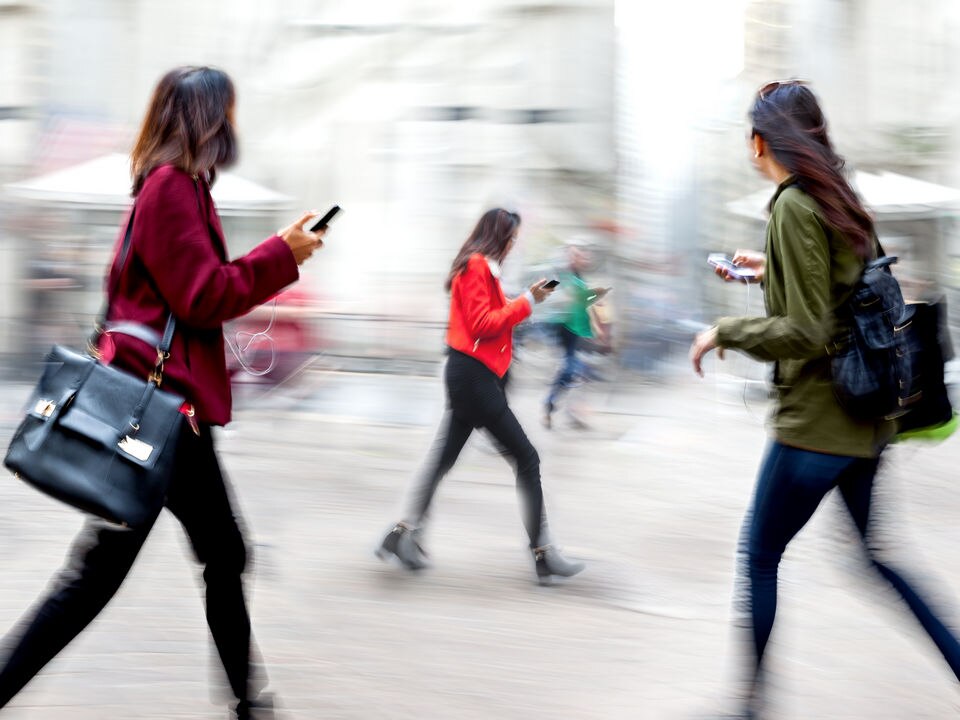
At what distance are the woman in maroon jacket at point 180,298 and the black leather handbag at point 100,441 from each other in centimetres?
10

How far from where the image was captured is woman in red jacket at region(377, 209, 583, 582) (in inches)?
196

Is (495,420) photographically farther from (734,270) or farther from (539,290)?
(734,270)

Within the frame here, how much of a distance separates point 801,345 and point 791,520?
1.60 feet

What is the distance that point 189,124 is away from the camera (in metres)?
2.98

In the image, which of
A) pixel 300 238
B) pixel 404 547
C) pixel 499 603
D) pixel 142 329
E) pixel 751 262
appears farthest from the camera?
pixel 404 547

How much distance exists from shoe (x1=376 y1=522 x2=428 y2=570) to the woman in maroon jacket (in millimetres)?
2194

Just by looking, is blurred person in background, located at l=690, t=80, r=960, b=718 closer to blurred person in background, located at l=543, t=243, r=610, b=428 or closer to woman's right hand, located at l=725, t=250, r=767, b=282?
woman's right hand, located at l=725, t=250, r=767, b=282

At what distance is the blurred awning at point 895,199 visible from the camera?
14.7 m

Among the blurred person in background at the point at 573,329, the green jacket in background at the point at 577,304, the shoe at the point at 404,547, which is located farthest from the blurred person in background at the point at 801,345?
the green jacket in background at the point at 577,304

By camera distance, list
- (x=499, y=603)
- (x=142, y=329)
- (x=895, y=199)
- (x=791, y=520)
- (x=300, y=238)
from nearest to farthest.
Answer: (x=142, y=329) → (x=300, y=238) → (x=791, y=520) → (x=499, y=603) → (x=895, y=199)

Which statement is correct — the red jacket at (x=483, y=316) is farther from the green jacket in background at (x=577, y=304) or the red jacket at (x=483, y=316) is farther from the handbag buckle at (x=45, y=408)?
the green jacket in background at (x=577, y=304)

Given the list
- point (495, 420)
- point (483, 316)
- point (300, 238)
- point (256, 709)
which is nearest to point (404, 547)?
point (495, 420)

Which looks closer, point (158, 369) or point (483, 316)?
point (158, 369)

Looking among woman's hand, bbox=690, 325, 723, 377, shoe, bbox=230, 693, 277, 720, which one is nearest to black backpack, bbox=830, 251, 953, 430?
woman's hand, bbox=690, 325, 723, 377
